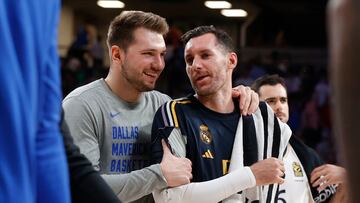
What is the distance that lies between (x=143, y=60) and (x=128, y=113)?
30 cm

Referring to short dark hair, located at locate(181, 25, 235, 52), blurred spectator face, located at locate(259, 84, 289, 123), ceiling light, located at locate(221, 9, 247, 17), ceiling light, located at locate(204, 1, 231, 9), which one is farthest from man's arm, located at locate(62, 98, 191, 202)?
ceiling light, located at locate(221, 9, 247, 17)

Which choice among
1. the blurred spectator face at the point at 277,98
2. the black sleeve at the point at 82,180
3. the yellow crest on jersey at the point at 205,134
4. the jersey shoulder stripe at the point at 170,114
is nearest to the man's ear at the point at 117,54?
the jersey shoulder stripe at the point at 170,114

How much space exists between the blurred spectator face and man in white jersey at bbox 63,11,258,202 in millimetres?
721

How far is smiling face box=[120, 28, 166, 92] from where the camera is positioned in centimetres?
382

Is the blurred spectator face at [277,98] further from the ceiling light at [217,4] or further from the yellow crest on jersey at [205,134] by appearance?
the ceiling light at [217,4]

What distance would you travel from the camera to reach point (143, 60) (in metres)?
3.86

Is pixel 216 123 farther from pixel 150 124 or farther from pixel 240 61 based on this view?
pixel 240 61

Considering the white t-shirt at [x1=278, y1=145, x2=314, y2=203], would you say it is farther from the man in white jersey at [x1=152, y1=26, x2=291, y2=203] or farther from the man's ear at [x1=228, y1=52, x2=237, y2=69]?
the man's ear at [x1=228, y1=52, x2=237, y2=69]

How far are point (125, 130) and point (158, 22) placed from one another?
629mm

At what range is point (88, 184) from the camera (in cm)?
160

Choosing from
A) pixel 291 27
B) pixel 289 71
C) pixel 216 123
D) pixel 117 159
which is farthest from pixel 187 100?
pixel 291 27

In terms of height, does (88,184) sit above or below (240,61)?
above

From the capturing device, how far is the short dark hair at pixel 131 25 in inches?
154

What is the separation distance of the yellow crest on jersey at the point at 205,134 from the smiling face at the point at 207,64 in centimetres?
22
